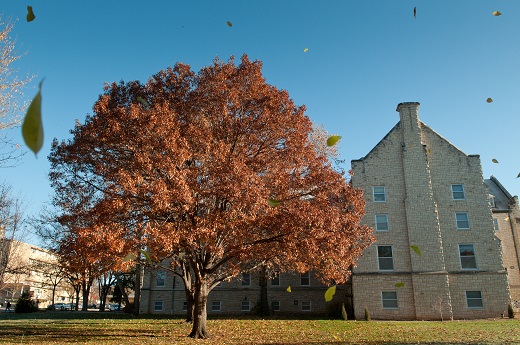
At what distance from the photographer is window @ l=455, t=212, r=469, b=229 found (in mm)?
29430

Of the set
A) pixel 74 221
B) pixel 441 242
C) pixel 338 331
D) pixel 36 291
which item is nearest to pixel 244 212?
pixel 74 221

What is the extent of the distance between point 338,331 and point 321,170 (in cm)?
803

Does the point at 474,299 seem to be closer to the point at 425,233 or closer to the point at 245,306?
the point at 425,233

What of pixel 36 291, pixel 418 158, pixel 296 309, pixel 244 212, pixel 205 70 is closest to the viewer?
pixel 244 212

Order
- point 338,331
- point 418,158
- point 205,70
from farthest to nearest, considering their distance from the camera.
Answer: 1. point 418,158
2. point 338,331
3. point 205,70

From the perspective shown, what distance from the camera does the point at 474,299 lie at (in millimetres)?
27984

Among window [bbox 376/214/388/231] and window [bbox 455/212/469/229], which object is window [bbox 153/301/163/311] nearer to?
window [bbox 376/214/388/231]

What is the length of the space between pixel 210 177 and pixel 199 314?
6.14 m

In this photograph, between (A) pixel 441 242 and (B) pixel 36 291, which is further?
(B) pixel 36 291

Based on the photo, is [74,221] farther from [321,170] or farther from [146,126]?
[321,170]

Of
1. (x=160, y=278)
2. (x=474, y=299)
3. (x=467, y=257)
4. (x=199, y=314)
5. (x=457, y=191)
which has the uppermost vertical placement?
(x=457, y=191)

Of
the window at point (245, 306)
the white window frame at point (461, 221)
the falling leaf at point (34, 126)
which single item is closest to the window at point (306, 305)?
the window at point (245, 306)

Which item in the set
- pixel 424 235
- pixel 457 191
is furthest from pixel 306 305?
pixel 457 191

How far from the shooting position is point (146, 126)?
1438cm
